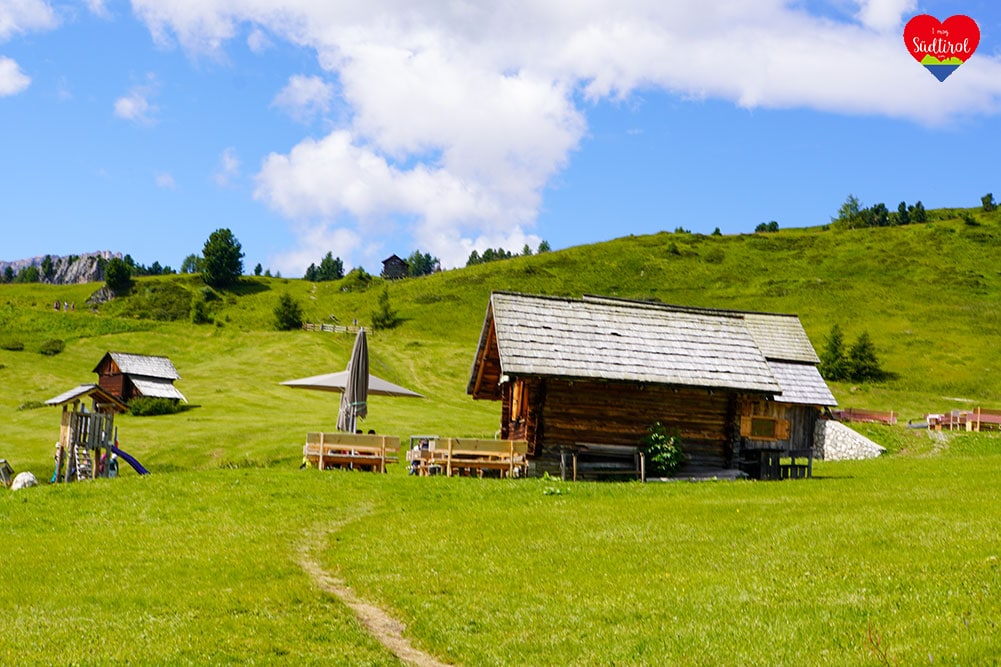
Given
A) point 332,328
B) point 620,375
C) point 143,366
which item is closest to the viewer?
point 620,375

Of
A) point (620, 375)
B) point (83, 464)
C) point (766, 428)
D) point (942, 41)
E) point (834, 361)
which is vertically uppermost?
point (942, 41)

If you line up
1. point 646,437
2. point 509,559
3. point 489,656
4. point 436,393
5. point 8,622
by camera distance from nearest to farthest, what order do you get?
point 489,656
point 8,622
point 509,559
point 646,437
point 436,393

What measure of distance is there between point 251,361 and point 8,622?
7336 centimetres

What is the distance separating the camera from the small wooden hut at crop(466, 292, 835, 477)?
3009cm

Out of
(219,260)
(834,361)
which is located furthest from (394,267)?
(834,361)

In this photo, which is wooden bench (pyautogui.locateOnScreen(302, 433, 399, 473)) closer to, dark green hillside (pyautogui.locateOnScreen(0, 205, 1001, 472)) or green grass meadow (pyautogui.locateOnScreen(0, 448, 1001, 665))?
green grass meadow (pyautogui.locateOnScreen(0, 448, 1001, 665))

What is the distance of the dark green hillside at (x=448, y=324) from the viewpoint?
5509 centimetres

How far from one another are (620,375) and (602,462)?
3.03 meters

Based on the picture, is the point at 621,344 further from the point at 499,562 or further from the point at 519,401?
the point at 499,562

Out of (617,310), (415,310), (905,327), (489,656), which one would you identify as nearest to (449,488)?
(617,310)

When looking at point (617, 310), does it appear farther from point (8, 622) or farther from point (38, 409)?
point (38, 409)

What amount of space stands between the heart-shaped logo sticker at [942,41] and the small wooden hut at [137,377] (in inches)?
1996

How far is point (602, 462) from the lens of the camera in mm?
30641

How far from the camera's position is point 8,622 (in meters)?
11.6
